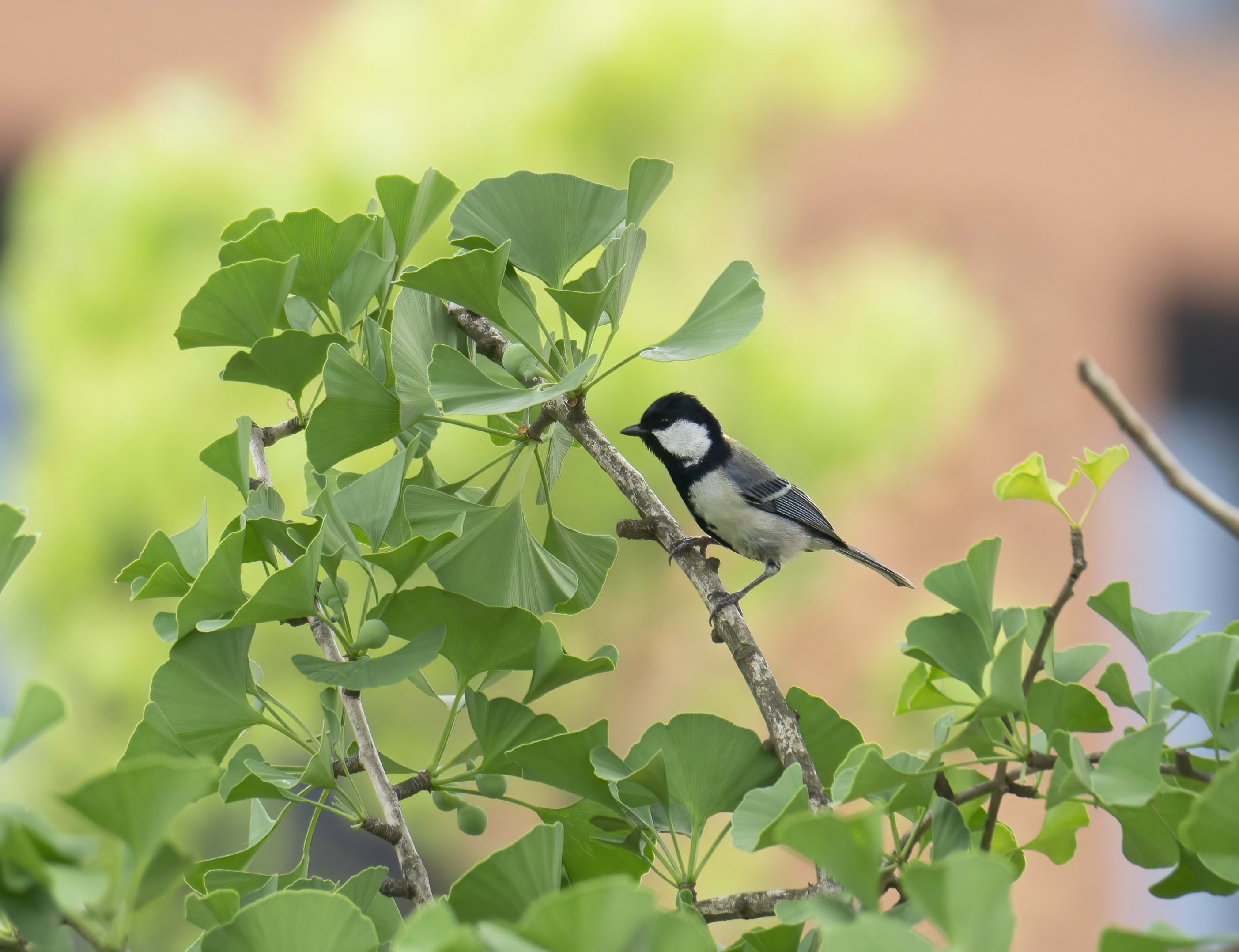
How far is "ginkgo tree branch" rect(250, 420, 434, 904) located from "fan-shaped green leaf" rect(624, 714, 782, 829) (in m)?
0.08

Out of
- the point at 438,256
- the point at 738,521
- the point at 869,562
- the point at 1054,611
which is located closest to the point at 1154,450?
the point at 1054,611

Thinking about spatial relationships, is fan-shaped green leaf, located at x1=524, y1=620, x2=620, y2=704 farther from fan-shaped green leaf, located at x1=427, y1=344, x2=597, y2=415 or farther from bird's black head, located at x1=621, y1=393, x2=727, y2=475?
bird's black head, located at x1=621, y1=393, x2=727, y2=475

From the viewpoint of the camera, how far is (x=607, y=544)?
46 cm

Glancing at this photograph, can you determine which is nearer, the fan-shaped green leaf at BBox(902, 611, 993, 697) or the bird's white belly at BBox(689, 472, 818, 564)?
the fan-shaped green leaf at BBox(902, 611, 993, 697)

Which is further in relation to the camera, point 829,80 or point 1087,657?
point 829,80

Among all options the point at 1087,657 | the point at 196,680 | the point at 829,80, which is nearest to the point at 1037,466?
the point at 1087,657

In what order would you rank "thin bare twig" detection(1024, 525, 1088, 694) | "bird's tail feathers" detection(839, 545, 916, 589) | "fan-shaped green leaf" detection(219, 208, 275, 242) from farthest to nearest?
1. "bird's tail feathers" detection(839, 545, 916, 589)
2. "fan-shaped green leaf" detection(219, 208, 275, 242)
3. "thin bare twig" detection(1024, 525, 1088, 694)

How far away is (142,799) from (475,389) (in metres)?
0.17

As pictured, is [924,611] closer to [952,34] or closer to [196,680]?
[952,34]

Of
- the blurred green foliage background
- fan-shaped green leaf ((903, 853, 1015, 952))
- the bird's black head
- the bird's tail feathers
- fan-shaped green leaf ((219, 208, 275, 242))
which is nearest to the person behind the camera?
fan-shaped green leaf ((903, 853, 1015, 952))

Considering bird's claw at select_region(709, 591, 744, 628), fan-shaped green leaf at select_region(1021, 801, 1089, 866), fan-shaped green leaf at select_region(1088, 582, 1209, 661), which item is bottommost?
fan-shaped green leaf at select_region(1021, 801, 1089, 866)

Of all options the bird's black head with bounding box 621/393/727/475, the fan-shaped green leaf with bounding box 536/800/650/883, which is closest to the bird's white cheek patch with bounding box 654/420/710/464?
the bird's black head with bounding box 621/393/727/475

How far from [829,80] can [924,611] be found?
1240 mm

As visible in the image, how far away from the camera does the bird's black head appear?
1110 mm
